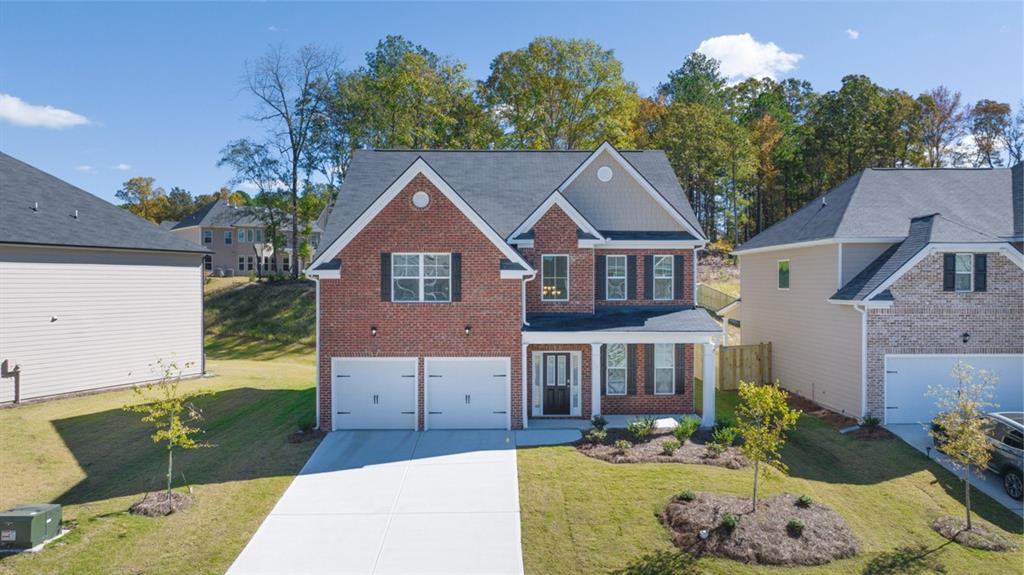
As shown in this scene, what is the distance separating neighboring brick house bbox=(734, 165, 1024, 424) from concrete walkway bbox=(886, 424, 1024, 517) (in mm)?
629

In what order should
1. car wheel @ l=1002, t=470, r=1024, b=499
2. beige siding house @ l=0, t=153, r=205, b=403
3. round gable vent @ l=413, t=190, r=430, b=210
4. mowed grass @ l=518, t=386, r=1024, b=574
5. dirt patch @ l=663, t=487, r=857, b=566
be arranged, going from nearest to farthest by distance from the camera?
dirt patch @ l=663, t=487, r=857, b=566
mowed grass @ l=518, t=386, r=1024, b=574
car wheel @ l=1002, t=470, r=1024, b=499
round gable vent @ l=413, t=190, r=430, b=210
beige siding house @ l=0, t=153, r=205, b=403

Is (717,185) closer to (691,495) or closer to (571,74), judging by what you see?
(571,74)

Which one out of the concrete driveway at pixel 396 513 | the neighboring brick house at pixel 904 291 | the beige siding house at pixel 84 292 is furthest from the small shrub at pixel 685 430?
the beige siding house at pixel 84 292

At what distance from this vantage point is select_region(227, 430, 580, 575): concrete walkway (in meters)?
9.17

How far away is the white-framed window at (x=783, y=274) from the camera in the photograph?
2129 centimetres

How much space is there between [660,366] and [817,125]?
37.5 meters

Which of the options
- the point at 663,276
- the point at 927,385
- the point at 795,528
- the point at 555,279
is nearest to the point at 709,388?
the point at 663,276

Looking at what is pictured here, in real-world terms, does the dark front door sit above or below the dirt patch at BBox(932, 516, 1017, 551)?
above

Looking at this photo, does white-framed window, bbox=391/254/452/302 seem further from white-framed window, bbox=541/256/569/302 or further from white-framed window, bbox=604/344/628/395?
white-framed window, bbox=604/344/628/395

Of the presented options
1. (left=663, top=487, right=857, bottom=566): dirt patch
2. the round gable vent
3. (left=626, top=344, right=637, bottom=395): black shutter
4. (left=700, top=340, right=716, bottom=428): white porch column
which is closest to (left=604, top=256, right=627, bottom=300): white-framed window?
(left=626, top=344, right=637, bottom=395): black shutter

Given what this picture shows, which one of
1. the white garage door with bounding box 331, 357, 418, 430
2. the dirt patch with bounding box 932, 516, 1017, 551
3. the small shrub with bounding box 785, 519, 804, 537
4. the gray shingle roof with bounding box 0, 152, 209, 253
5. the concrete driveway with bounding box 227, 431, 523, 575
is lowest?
the dirt patch with bounding box 932, 516, 1017, 551

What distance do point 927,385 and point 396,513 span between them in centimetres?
1602

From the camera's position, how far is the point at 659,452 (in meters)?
13.7

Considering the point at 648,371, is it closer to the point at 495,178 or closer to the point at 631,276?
the point at 631,276
